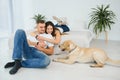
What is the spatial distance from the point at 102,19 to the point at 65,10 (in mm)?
1324

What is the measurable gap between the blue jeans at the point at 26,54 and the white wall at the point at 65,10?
220cm

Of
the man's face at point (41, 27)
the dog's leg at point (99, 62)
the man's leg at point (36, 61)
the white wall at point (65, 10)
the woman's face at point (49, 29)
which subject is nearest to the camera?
the man's leg at point (36, 61)

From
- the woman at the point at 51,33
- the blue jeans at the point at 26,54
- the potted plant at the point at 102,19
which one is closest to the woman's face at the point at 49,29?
the woman at the point at 51,33

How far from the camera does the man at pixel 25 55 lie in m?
2.80

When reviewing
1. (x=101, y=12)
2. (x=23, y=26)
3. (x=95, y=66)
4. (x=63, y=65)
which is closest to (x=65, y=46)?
(x=63, y=65)

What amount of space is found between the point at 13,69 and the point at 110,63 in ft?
5.08

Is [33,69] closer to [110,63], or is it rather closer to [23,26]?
[110,63]

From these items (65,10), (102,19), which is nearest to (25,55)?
(102,19)

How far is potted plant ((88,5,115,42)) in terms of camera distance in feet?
16.8

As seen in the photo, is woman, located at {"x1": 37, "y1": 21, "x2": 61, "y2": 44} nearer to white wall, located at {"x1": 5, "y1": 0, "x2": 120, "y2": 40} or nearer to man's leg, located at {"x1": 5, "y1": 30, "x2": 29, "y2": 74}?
man's leg, located at {"x1": 5, "y1": 30, "x2": 29, "y2": 74}

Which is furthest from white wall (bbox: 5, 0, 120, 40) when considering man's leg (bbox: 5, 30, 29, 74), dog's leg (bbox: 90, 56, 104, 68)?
man's leg (bbox: 5, 30, 29, 74)

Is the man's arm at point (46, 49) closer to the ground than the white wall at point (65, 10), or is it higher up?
closer to the ground

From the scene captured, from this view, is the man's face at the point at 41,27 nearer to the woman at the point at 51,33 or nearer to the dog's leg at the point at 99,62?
the woman at the point at 51,33

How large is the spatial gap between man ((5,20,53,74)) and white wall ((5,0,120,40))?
7.11 feet
